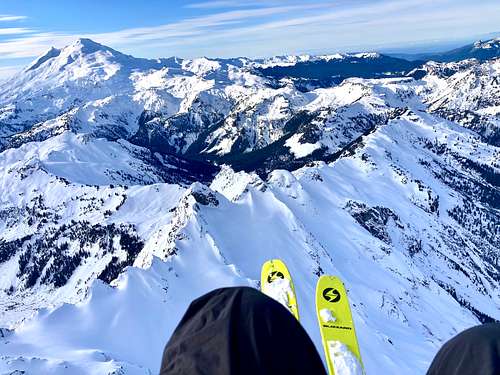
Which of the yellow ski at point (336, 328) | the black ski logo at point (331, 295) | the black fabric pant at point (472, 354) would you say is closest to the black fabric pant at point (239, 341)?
the black fabric pant at point (472, 354)

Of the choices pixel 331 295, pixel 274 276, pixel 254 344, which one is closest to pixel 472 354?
pixel 254 344

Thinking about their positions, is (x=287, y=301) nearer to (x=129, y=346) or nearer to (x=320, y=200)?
(x=129, y=346)

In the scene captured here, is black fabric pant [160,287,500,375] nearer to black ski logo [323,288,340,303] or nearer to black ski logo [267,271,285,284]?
black ski logo [323,288,340,303]

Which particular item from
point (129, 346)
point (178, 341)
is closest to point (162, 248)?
point (129, 346)

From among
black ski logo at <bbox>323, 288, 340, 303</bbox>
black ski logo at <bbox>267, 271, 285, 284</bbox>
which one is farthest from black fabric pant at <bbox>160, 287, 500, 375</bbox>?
black ski logo at <bbox>267, 271, 285, 284</bbox>

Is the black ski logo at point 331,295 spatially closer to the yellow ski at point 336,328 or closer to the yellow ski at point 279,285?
the yellow ski at point 336,328

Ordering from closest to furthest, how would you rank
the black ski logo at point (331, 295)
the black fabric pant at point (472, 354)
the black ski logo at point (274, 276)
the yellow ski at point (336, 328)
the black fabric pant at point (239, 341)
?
the black fabric pant at point (472, 354), the black fabric pant at point (239, 341), the yellow ski at point (336, 328), the black ski logo at point (331, 295), the black ski logo at point (274, 276)
